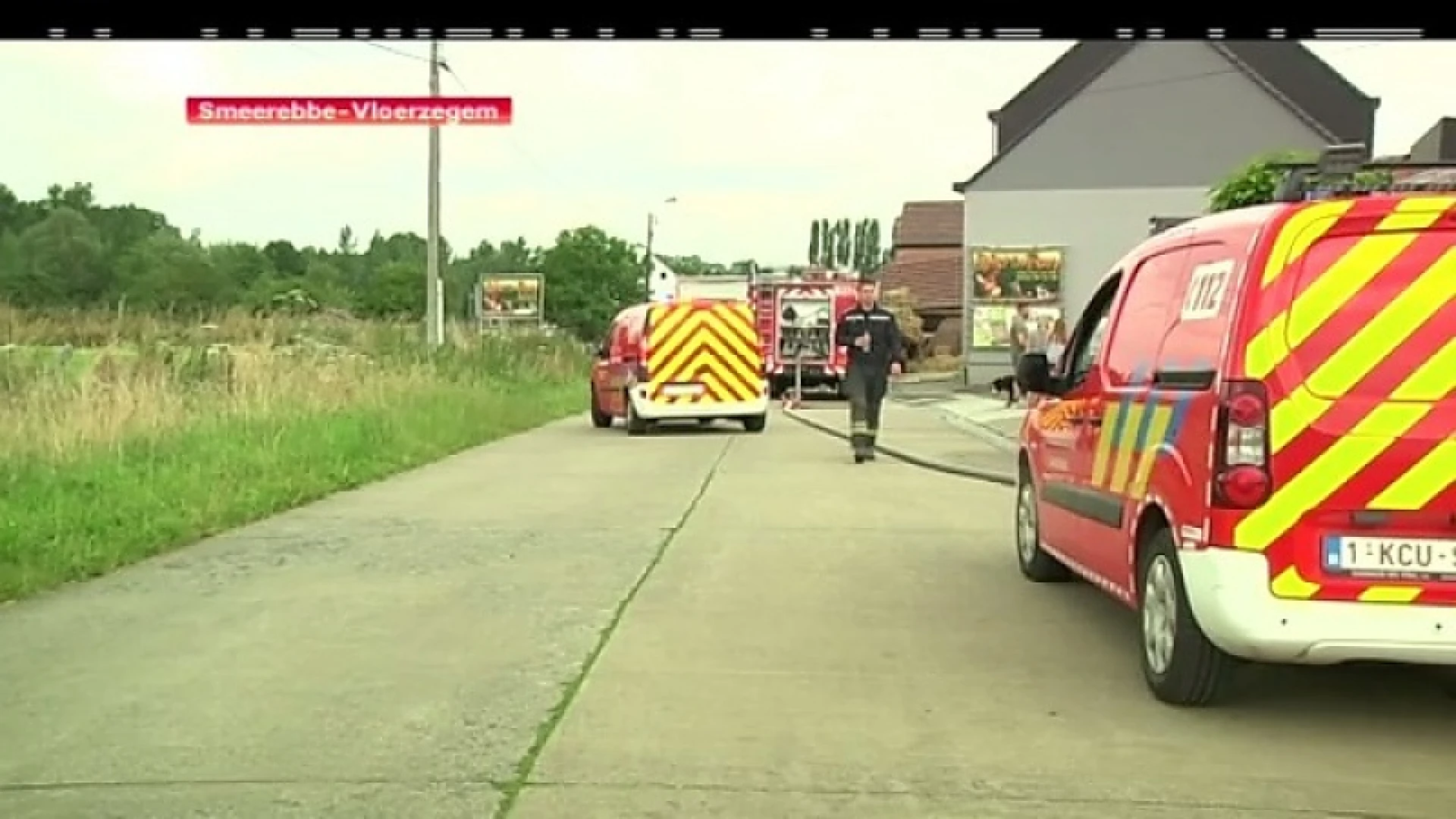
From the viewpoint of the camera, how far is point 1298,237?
6145 millimetres

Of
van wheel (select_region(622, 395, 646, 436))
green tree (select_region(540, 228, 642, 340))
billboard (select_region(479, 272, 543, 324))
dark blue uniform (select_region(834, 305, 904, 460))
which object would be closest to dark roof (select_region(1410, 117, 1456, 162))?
dark blue uniform (select_region(834, 305, 904, 460))

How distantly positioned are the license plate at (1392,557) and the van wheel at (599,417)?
66.5 feet

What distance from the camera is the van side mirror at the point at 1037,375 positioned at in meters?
9.04

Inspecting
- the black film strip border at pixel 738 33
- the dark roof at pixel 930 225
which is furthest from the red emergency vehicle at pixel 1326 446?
the dark roof at pixel 930 225

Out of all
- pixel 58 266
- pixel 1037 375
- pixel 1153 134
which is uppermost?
pixel 1153 134

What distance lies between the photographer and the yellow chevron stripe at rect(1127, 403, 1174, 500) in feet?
22.1

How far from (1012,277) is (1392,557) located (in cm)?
4120

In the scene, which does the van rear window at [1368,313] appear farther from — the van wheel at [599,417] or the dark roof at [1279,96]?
the dark roof at [1279,96]

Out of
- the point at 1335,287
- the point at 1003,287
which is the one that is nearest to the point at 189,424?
the point at 1335,287

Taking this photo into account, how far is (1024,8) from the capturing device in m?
4.56

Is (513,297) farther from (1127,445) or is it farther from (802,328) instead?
(1127,445)

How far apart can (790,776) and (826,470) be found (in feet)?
38.7

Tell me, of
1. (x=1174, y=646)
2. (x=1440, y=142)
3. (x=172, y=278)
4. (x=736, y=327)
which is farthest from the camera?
(x=172, y=278)

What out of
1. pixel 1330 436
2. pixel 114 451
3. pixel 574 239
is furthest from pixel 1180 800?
pixel 574 239
